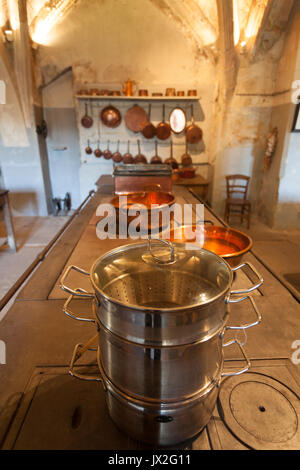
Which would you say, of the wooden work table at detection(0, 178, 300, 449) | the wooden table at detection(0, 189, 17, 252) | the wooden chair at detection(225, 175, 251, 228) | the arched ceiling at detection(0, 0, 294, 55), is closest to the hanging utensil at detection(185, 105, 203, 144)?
the wooden chair at detection(225, 175, 251, 228)

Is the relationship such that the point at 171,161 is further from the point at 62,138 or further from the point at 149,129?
the point at 62,138

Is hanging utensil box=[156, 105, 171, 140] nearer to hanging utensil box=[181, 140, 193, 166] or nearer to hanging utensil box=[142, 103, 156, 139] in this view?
hanging utensil box=[142, 103, 156, 139]

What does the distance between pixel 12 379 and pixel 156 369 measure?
64 cm

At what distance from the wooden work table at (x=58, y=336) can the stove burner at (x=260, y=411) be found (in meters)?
0.11

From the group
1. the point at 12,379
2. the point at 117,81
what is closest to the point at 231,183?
the point at 117,81

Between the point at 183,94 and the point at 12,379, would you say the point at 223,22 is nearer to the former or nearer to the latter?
the point at 183,94

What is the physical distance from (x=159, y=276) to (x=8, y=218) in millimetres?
3919

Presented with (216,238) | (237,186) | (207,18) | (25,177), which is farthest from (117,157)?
(216,238)

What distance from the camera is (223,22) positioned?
14.3 feet

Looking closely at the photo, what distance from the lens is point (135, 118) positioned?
211 inches

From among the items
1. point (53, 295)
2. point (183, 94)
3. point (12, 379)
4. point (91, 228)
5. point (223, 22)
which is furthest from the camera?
point (183, 94)

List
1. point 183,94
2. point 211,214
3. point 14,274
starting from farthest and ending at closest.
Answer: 1. point 183,94
2. point 14,274
3. point 211,214

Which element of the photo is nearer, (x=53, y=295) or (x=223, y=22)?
(x=53, y=295)

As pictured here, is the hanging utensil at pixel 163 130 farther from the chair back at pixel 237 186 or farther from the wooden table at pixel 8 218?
the wooden table at pixel 8 218
